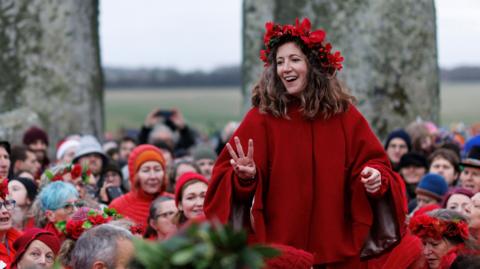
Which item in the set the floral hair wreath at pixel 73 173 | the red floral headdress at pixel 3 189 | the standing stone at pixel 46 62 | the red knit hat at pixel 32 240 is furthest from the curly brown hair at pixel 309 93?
the standing stone at pixel 46 62

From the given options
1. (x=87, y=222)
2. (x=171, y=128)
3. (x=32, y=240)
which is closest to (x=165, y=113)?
(x=171, y=128)

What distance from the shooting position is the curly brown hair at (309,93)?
6.53m

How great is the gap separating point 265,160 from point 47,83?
9396 millimetres

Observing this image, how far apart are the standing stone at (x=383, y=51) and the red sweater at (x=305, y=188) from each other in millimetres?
7928

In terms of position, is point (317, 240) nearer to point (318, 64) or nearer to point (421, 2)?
point (318, 64)

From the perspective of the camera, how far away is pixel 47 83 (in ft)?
51.0

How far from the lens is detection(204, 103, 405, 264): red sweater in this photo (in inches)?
253

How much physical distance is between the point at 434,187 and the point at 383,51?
536 centimetres

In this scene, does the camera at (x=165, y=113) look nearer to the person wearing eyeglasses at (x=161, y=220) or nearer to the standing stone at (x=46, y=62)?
the standing stone at (x=46, y=62)

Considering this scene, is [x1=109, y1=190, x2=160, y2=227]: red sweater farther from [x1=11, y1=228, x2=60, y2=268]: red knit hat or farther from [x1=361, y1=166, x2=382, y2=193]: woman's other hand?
[x1=361, y1=166, x2=382, y2=193]: woman's other hand

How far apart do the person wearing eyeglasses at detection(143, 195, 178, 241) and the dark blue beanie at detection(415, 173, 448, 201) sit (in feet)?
6.50

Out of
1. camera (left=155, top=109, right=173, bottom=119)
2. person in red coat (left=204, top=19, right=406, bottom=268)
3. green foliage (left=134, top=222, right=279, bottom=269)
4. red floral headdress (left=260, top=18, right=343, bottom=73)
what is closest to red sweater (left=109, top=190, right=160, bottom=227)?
person in red coat (left=204, top=19, right=406, bottom=268)

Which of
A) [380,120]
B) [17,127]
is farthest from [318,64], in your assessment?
[17,127]

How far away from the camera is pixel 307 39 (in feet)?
21.4
